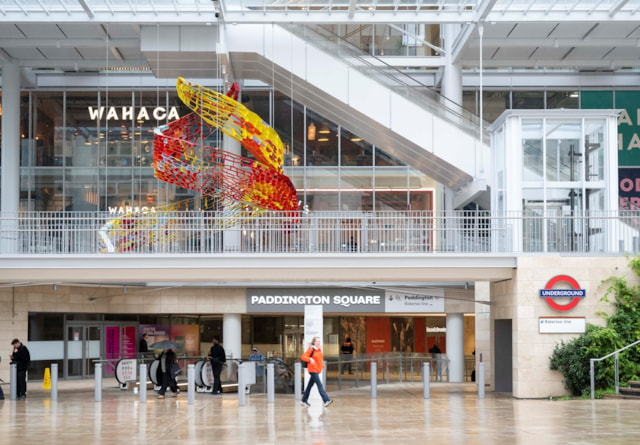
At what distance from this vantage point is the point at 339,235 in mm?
24828

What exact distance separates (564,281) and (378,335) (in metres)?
17.7

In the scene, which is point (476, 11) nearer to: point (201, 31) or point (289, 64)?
point (289, 64)

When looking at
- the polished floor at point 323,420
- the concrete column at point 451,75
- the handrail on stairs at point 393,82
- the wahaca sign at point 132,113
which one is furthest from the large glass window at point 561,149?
the wahaca sign at point 132,113

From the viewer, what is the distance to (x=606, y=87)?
3672cm

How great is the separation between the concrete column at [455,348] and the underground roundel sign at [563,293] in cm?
1080

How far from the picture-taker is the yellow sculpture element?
76.7 feet

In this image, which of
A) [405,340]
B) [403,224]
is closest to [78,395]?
[403,224]

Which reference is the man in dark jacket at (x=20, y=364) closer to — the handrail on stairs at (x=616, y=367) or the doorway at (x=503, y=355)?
the doorway at (x=503, y=355)

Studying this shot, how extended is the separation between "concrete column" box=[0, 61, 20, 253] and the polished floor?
12.3 metres

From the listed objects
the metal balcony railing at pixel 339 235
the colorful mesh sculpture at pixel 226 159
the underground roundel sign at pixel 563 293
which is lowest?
the underground roundel sign at pixel 563 293

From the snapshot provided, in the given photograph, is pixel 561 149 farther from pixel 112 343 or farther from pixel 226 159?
pixel 112 343

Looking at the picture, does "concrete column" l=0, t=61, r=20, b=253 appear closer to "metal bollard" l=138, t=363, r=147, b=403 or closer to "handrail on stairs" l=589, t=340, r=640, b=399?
"metal bollard" l=138, t=363, r=147, b=403

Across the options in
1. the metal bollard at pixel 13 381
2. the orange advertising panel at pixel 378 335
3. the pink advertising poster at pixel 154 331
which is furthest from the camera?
the orange advertising panel at pixel 378 335

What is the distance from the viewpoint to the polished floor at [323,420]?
49.2 ft
